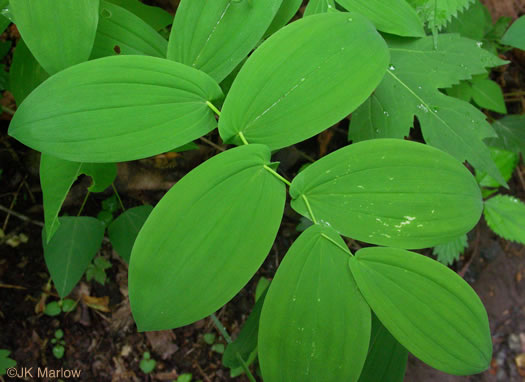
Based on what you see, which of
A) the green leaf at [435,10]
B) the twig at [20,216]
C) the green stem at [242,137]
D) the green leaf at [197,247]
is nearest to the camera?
the green leaf at [197,247]

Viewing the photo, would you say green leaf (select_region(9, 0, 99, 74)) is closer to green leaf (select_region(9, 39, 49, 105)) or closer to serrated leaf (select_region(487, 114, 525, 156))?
green leaf (select_region(9, 39, 49, 105))

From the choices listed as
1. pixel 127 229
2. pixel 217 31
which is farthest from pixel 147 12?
pixel 127 229

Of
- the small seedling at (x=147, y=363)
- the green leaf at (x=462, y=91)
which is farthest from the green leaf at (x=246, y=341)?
the green leaf at (x=462, y=91)

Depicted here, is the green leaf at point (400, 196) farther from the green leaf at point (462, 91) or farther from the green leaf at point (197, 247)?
the green leaf at point (462, 91)

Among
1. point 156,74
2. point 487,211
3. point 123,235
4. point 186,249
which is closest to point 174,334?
point 123,235

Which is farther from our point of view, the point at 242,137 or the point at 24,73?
the point at 24,73

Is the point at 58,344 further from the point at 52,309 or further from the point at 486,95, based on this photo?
the point at 486,95

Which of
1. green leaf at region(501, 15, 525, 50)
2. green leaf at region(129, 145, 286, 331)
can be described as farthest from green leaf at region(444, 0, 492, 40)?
green leaf at region(129, 145, 286, 331)
